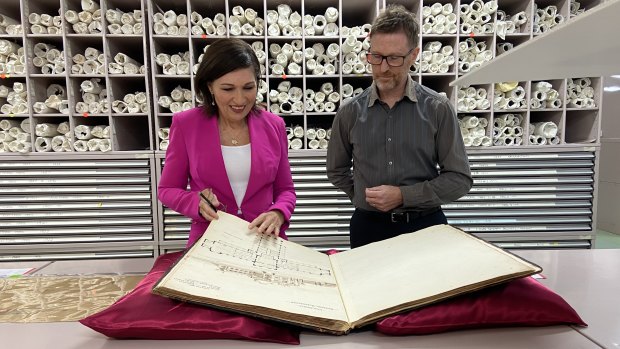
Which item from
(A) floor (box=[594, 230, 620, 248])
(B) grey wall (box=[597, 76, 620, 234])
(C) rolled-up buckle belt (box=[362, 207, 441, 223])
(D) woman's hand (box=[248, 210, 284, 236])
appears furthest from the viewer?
(B) grey wall (box=[597, 76, 620, 234])

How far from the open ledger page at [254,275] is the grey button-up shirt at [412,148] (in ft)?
2.13

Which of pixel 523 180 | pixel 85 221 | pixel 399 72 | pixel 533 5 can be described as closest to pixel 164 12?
pixel 85 221

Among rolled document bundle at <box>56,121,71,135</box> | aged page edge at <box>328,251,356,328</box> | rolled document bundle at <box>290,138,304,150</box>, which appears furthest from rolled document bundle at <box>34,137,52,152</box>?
aged page edge at <box>328,251,356,328</box>

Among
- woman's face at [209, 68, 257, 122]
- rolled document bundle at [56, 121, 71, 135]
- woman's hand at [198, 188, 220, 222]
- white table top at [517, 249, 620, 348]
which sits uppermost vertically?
woman's face at [209, 68, 257, 122]

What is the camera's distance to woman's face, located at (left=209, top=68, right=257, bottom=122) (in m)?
1.32

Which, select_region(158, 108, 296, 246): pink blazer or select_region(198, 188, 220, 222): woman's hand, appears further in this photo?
select_region(158, 108, 296, 246): pink blazer

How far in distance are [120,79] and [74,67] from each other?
30cm

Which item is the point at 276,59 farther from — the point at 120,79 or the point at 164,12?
the point at 120,79

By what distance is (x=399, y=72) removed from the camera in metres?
1.50

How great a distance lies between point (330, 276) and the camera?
0.92m

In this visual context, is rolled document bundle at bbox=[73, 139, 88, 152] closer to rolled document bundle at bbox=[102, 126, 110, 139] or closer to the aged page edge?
rolled document bundle at bbox=[102, 126, 110, 139]

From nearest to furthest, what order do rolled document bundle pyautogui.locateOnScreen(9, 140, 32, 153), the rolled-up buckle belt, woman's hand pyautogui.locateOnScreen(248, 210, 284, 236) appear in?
woman's hand pyautogui.locateOnScreen(248, 210, 284, 236) → the rolled-up buckle belt → rolled document bundle pyautogui.locateOnScreen(9, 140, 32, 153)

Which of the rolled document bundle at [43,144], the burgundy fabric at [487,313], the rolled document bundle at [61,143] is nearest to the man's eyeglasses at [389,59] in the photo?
the burgundy fabric at [487,313]

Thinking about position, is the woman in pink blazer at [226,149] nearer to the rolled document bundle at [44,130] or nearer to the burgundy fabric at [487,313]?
the burgundy fabric at [487,313]
